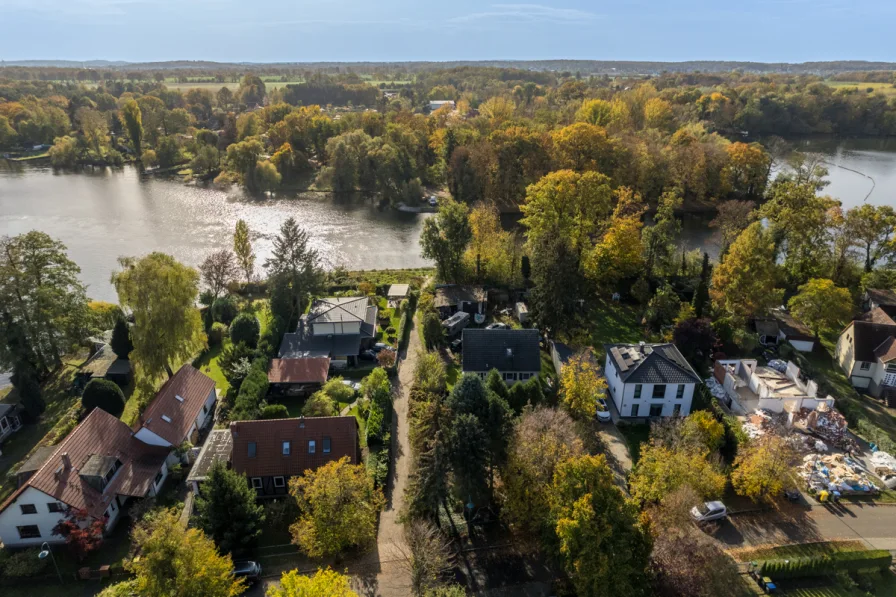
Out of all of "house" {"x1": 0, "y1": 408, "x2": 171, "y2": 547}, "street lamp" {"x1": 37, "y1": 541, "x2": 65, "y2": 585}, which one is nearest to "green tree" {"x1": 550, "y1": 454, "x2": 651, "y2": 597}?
"house" {"x1": 0, "y1": 408, "x2": 171, "y2": 547}

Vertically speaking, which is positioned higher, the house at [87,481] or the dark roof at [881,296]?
the dark roof at [881,296]

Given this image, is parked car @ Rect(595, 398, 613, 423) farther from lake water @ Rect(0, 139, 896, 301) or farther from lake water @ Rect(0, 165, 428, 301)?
lake water @ Rect(0, 139, 896, 301)

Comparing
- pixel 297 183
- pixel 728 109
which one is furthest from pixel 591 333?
pixel 728 109

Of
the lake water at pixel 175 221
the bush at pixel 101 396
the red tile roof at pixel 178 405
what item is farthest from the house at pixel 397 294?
the bush at pixel 101 396

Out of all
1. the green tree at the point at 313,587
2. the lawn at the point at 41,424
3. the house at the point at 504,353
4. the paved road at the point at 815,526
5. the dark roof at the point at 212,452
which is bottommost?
the lawn at the point at 41,424

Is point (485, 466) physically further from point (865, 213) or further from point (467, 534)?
point (865, 213)

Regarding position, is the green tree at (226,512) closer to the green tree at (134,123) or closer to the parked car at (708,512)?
the parked car at (708,512)

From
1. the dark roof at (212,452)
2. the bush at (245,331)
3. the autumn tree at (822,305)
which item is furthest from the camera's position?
the bush at (245,331)

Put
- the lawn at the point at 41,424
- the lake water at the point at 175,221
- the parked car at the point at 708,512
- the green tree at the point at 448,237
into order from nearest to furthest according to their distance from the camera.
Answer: the parked car at the point at 708,512 < the lawn at the point at 41,424 < the green tree at the point at 448,237 < the lake water at the point at 175,221
